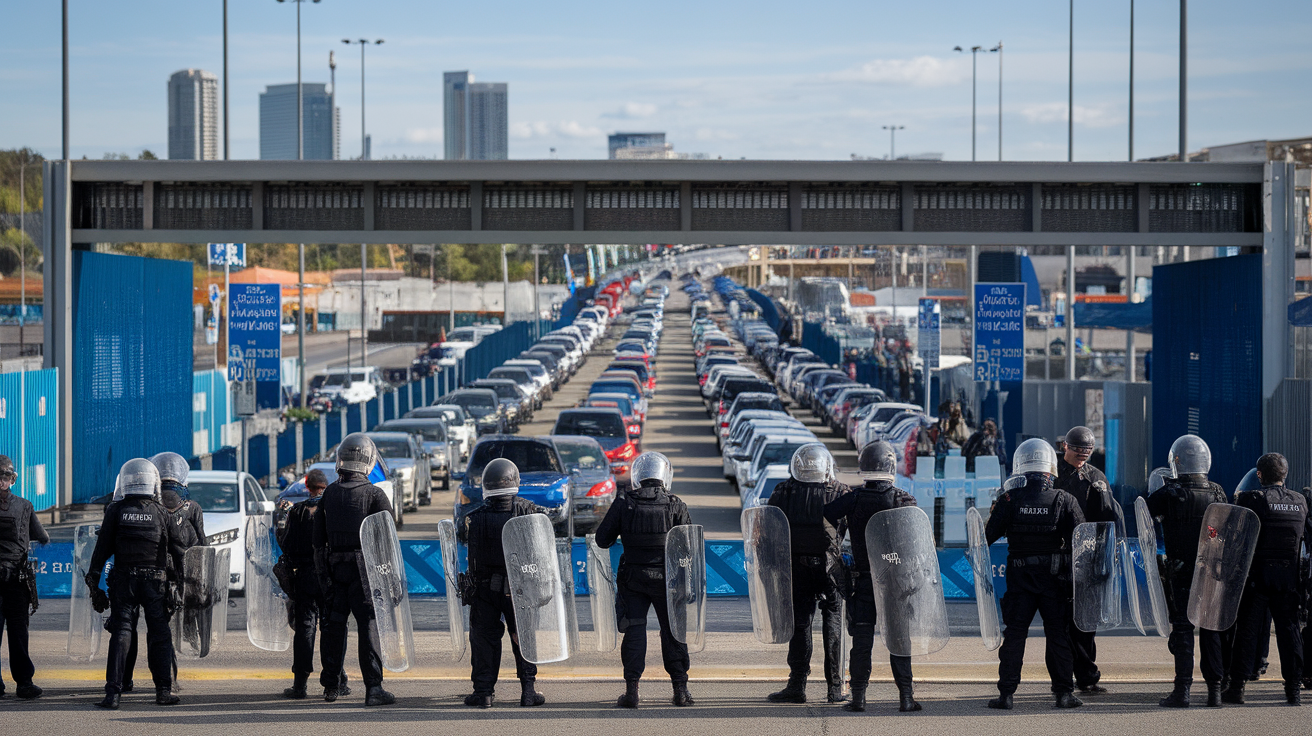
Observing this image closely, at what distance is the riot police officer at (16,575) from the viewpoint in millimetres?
9992

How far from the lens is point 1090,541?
9812 mm

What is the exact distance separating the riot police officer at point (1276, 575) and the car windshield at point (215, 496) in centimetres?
1040

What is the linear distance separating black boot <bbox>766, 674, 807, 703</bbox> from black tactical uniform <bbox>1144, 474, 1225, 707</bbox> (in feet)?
7.62

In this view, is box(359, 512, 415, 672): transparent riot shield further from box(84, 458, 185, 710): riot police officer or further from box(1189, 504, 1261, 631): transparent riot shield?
box(1189, 504, 1261, 631): transparent riot shield

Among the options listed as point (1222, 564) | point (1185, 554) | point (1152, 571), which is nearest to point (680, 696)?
point (1152, 571)

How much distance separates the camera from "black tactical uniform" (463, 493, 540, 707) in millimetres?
9883

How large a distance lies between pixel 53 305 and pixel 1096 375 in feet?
138

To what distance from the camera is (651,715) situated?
31.9 ft

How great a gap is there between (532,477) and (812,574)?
392 inches

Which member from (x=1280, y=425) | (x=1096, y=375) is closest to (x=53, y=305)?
(x=1280, y=425)

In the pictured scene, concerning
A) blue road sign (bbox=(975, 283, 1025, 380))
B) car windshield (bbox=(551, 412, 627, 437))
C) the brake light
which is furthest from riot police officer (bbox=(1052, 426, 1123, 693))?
car windshield (bbox=(551, 412, 627, 437))

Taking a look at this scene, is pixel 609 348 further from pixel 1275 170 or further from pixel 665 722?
pixel 665 722

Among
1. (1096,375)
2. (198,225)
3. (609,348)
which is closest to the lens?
(198,225)

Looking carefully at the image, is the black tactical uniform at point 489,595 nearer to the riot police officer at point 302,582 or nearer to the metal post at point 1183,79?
the riot police officer at point 302,582
